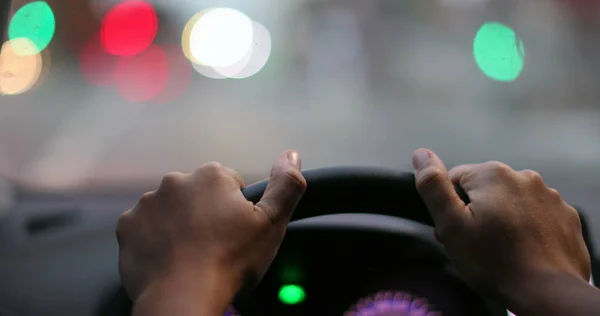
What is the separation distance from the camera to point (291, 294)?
2.78ft

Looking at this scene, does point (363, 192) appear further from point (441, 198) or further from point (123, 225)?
point (123, 225)

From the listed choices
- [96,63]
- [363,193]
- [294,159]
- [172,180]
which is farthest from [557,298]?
[96,63]

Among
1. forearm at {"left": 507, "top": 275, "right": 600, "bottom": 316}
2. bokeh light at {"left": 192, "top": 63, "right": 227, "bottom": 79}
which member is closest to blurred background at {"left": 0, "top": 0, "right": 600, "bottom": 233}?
bokeh light at {"left": 192, "top": 63, "right": 227, "bottom": 79}

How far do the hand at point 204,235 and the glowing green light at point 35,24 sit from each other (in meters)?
0.70

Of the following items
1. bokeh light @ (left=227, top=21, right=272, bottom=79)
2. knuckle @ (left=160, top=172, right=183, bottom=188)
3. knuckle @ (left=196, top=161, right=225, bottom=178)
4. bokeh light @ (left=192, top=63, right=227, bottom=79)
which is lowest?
knuckle @ (left=160, top=172, right=183, bottom=188)

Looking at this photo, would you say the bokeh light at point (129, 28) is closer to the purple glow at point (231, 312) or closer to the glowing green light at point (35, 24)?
the glowing green light at point (35, 24)

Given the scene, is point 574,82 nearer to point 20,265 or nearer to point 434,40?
point 434,40

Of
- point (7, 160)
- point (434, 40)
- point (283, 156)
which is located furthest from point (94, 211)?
point (434, 40)

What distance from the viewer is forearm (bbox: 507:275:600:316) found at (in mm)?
643

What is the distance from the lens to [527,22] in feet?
4.36

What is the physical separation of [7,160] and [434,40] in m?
0.96

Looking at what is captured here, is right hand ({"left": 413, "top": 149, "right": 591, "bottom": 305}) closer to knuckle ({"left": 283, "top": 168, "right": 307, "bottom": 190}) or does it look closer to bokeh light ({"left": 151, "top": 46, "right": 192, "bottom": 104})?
knuckle ({"left": 283, "top": 168, "right": 307, "bottom": 190})

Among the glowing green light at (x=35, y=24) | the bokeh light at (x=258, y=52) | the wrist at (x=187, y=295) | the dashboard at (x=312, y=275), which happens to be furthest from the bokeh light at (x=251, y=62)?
the wrist at (x=187, y=295)

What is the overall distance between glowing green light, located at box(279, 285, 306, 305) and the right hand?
9.6 inches
